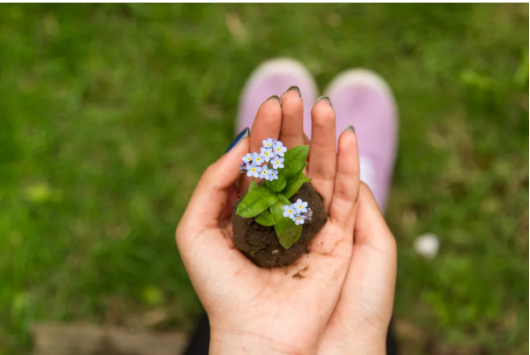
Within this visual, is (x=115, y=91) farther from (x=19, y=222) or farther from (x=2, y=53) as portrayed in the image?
(x=19, y=222)

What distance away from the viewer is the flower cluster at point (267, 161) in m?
2.01

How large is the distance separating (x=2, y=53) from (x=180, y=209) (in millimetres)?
2036

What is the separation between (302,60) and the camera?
3.86m

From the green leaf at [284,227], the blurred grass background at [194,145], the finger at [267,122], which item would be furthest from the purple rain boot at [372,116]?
the green leaf at [284,227]

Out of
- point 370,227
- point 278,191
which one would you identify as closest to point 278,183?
point 278,191

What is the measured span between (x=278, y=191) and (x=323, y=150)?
0.43 meters

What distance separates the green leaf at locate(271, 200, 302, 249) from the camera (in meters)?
2.08

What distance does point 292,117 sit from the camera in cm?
234

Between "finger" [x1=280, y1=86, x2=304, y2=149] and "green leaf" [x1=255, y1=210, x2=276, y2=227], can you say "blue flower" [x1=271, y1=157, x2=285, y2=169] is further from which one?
"finger" [x1=280, y1=86, x2=304, y2=149]

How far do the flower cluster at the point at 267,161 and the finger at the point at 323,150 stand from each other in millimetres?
368

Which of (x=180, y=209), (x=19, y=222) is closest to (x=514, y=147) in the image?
(x=180, y=209)

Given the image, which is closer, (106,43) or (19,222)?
(19,222)

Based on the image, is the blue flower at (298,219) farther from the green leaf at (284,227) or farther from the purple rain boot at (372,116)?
the purple rain boot at (372,116)

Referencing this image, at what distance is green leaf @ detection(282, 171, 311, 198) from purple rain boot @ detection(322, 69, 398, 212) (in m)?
1.53
